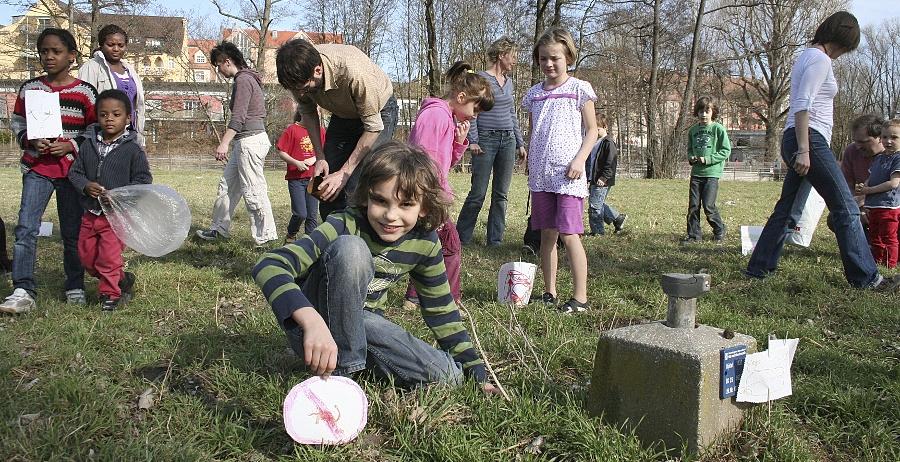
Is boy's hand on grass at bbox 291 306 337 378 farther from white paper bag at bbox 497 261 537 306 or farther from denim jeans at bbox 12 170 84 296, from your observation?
denim jeans at bbox 12 170 84 296

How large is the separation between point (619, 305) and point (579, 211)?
63cm

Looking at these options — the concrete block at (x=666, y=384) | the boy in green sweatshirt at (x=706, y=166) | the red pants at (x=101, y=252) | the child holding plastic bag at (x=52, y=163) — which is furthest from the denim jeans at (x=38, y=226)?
the boy in green sweatshirt at (x=706, y=166)

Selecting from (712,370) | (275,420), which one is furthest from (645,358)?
(275,420)

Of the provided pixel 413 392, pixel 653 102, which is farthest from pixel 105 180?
pixel 653 102

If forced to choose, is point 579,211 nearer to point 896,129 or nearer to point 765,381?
point 765,381

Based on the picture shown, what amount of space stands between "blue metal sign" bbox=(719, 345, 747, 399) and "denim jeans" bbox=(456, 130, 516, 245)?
15.3 feet

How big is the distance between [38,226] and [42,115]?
68 centimetres

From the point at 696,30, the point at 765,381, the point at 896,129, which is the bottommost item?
the point at 765,381

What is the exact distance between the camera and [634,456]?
2.20m

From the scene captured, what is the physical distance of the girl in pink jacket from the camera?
159 inches

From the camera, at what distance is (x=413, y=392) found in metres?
2.57

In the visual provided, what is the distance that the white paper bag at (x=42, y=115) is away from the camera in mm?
4121

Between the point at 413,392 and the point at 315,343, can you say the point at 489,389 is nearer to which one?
the point at 413,392

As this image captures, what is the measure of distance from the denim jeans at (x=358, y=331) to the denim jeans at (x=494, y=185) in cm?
419
